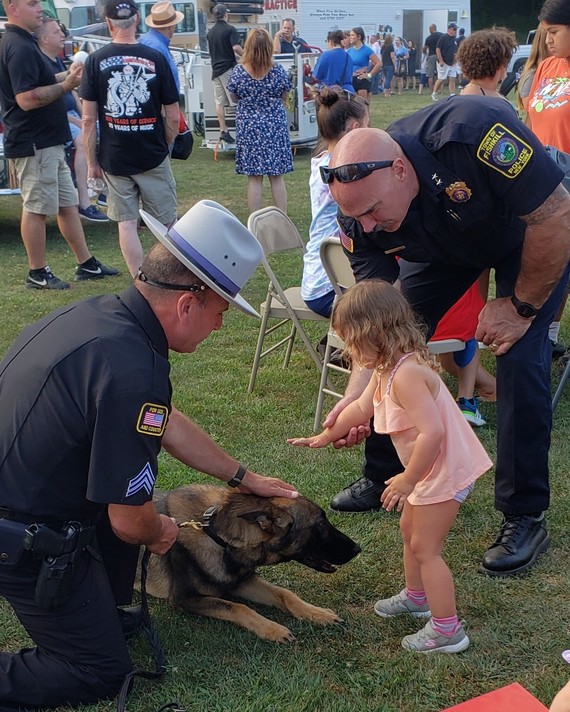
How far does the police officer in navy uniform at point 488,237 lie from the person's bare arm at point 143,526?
85 centimetres

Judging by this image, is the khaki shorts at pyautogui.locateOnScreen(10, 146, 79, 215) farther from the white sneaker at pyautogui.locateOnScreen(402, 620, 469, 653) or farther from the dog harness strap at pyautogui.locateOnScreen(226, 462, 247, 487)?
the white sneaker at pyautogui.locateOnScreen(402, 620, 469, 653)

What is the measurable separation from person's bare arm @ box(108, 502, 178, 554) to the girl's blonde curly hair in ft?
2.91

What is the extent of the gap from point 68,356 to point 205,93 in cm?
1348

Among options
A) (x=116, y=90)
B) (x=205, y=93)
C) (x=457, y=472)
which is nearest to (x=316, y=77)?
(x=205, y=93)

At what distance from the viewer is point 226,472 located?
3162 mm

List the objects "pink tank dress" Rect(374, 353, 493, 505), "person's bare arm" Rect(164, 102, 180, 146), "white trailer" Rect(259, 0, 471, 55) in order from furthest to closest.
Answer: 1. "white trailer" Rect(259, 0, 471, 55)
2. "person's bare arm" Rect(164, 102, 180, 146)
3. "pink tank dress" Rect(374, 353, 493, 505)

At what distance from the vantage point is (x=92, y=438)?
2.43 meters

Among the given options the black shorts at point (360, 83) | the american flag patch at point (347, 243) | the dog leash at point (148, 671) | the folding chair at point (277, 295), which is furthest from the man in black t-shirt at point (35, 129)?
the black shorts at point (360, 83)

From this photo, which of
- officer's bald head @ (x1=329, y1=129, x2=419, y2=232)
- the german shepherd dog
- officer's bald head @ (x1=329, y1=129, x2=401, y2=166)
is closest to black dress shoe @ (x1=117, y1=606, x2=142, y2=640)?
the german shepherd dog

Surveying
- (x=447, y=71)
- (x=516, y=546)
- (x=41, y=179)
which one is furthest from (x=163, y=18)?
(x=447, y=71)

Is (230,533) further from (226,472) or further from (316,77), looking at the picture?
(316,77)

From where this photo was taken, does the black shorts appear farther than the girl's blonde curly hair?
Yes

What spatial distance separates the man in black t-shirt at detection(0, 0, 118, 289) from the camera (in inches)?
280

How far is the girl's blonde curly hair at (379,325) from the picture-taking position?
276 cm
